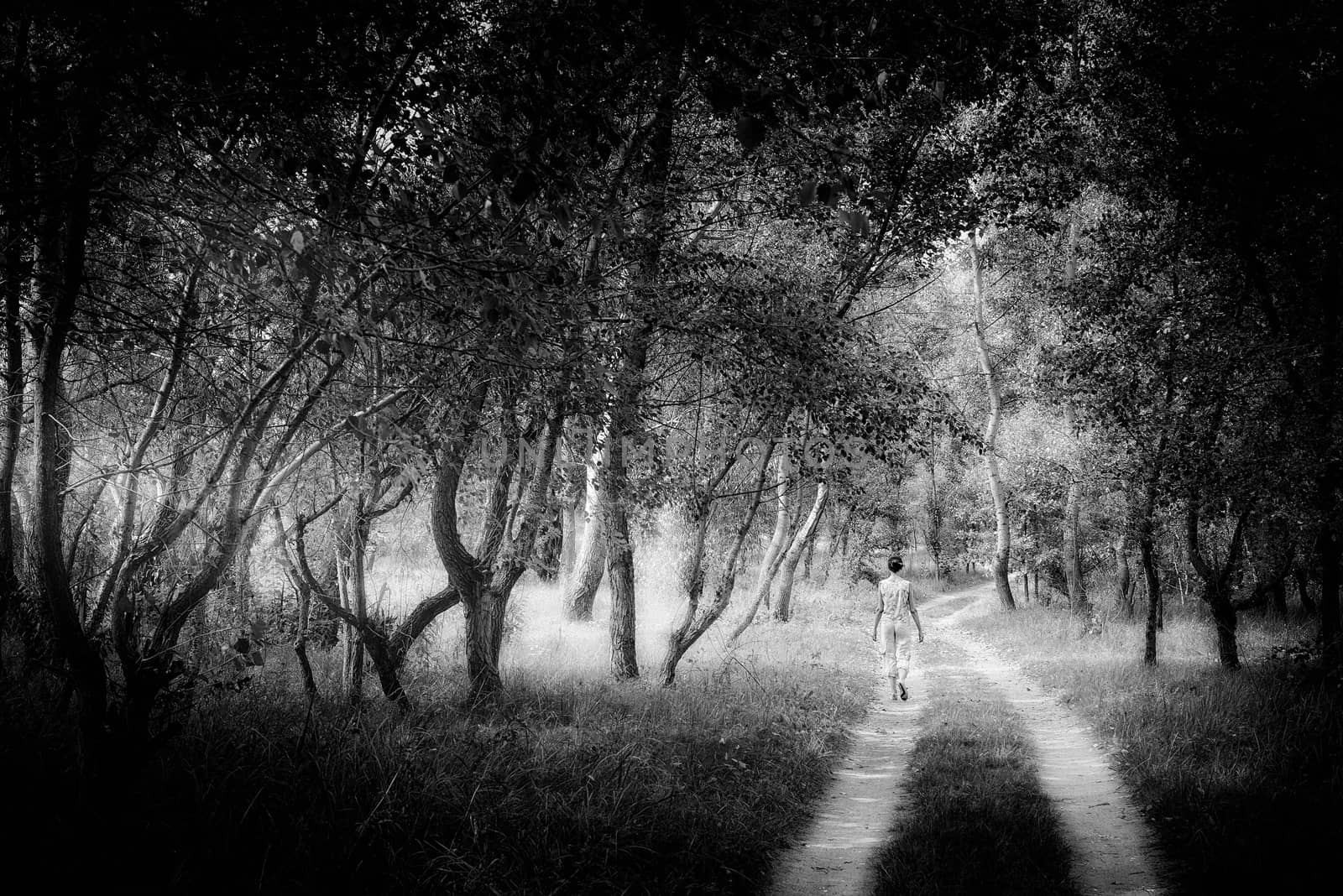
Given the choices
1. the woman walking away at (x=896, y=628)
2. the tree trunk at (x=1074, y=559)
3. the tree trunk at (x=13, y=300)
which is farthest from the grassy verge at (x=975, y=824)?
the tree trunk at (x=1074, y=559)

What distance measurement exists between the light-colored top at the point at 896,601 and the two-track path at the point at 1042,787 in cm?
121

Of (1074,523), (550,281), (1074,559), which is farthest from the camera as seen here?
(1074,523)

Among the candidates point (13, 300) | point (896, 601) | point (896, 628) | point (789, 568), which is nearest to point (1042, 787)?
point (896, 628)

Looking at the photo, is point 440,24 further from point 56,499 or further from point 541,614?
point 541,614

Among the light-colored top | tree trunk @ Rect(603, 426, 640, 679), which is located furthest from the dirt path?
tree trunk @ Rect(603, 426, 640, 679)

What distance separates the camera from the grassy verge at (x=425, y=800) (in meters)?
3.47

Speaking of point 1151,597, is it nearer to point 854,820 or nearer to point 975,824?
point 975,824

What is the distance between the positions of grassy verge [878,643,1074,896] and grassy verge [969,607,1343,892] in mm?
804

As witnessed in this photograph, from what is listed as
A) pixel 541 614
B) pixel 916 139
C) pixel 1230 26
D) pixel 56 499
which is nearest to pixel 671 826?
pixel 56 499

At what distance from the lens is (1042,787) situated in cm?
664

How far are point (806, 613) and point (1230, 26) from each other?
16064 millimetres

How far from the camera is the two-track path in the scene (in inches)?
195

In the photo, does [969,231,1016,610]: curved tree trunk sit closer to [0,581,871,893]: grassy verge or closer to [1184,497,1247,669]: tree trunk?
[1184,497,1247,669]: tree trunk

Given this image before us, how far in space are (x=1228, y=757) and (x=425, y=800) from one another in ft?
21.8
